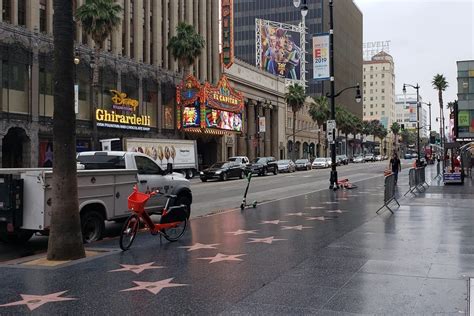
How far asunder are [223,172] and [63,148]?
30.7 meters

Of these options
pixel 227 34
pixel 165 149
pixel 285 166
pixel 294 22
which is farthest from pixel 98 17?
pixel 294 22

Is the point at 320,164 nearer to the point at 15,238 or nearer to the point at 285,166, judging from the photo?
the point at 285,166

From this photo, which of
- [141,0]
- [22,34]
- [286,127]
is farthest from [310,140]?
[22,34]

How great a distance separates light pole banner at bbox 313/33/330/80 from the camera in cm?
2577

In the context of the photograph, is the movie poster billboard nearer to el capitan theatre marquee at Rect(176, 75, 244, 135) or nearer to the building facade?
el capitan theatre marquee at Rect(176, 75, 244, 135)

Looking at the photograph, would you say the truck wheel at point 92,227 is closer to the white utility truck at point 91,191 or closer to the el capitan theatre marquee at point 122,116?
the white utility truck at point 91,191

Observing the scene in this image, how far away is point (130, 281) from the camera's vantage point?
7145 millimetres

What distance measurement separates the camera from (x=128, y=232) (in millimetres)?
9633

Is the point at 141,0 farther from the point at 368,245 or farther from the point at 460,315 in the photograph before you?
the point at 460,315

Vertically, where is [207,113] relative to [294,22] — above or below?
below

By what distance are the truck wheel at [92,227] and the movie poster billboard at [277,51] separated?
253 ft

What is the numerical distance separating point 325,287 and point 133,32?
46032 millimetres

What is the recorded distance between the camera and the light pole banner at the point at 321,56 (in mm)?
25766

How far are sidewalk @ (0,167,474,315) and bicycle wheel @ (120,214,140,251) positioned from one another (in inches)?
6.0
